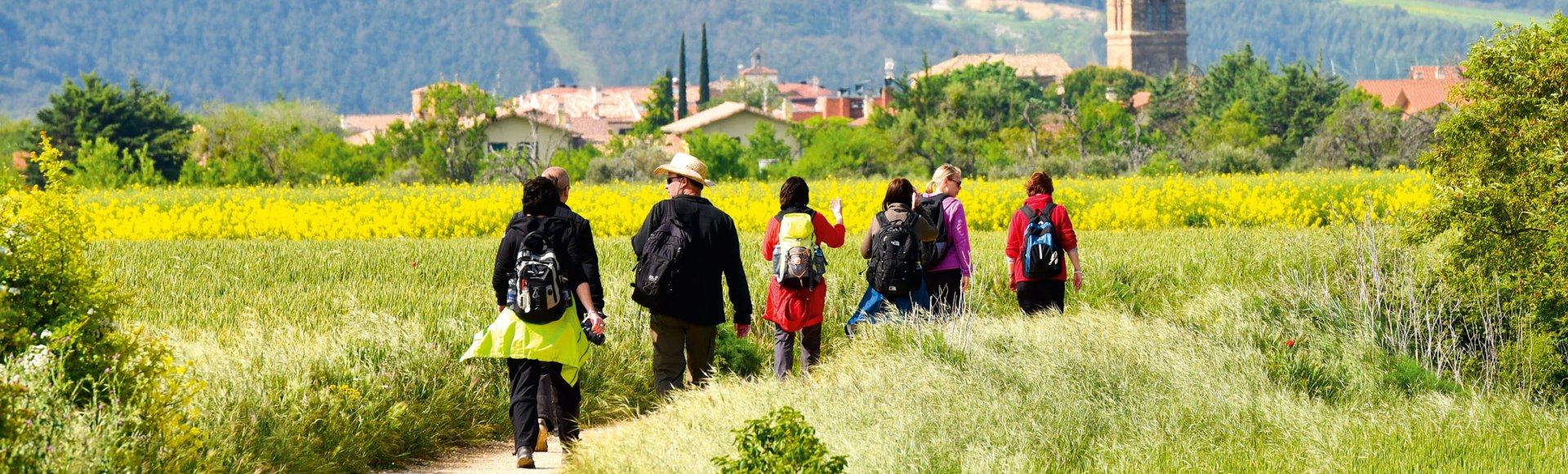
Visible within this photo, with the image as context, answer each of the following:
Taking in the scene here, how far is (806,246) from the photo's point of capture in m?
8.77

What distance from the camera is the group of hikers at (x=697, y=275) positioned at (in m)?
7.58

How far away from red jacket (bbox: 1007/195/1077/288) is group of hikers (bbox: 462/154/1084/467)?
10mm

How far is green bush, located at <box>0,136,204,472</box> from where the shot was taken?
559 centimetres

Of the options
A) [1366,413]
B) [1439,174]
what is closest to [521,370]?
[1366,413]

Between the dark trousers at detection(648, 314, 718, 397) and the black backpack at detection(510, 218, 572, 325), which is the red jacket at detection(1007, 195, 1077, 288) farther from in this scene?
the black backpack at detection(510, 218, 572, 325)

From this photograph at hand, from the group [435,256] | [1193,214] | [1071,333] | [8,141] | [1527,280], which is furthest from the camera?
[8,141]

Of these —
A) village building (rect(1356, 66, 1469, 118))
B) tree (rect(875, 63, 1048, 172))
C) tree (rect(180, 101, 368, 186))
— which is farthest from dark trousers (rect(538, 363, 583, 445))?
village building (rect(1356, 66, 1469, 118))

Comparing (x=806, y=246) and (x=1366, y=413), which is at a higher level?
(x=806, y=246)

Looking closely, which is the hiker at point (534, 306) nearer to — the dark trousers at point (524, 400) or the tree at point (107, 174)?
the dark trousers at point (524, 400)

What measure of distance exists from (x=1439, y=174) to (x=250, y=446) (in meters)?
6.42

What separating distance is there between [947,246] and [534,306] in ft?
10.6

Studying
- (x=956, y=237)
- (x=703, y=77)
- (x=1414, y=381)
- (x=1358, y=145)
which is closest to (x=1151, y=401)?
(x=1414, y=381)

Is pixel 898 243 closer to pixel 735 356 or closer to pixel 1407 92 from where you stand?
pixel 735 356

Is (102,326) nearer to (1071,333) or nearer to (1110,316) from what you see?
(1071,333)
